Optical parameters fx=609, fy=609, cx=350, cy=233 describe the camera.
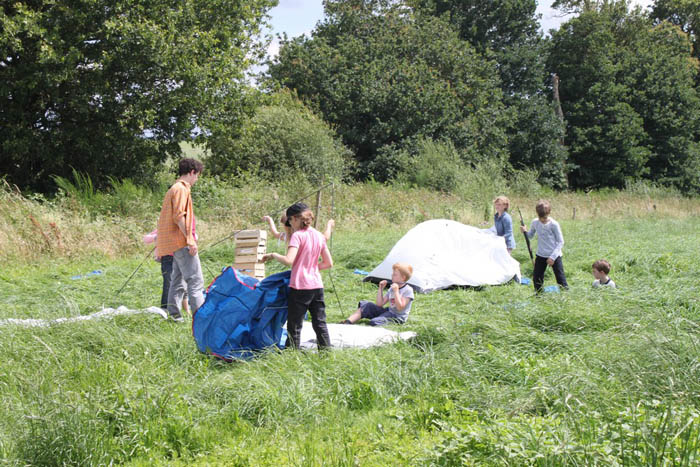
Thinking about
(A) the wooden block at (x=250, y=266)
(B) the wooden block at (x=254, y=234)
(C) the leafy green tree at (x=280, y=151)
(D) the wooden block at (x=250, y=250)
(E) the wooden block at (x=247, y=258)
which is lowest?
(A) the wooden block at (x=250, y=266)

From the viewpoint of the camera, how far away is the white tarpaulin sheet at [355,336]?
16.7 ft

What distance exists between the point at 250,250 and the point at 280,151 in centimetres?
1189

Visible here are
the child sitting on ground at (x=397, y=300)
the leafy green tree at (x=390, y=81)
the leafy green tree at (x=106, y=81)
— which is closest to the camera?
the child sitting on ground at (x=397, y=300)

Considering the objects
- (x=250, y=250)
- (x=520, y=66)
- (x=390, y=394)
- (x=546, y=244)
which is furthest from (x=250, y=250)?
(x=520, y=66)

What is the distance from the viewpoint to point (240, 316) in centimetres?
473

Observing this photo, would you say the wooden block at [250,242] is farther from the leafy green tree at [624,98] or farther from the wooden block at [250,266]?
the leafy green tree at [624,98]

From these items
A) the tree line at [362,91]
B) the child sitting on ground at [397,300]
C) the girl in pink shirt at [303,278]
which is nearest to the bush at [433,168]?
the tree line at [362,91]

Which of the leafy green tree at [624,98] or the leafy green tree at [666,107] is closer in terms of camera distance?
the leafy green tree at [624,98]

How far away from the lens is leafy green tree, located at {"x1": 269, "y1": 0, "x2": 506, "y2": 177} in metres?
25.5

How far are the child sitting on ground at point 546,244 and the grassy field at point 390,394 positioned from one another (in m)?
1.34

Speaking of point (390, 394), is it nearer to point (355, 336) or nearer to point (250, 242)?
point (355, 336)

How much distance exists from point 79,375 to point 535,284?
18.1ft

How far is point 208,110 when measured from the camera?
54.8 feet

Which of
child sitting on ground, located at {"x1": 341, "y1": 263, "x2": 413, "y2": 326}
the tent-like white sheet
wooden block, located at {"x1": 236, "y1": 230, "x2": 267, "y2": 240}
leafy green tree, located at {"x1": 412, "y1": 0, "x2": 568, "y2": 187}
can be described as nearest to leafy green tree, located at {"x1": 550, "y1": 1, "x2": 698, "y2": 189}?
leafy green tree, located at {"x1": 412, "y1": 0, "x2": 568, "y2": 187}
